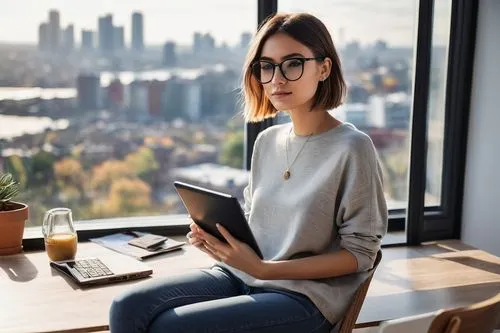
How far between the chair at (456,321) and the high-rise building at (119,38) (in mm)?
1605

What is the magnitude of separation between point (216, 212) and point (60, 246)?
2.48 ft

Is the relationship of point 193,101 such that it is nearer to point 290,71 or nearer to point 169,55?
point 169,55

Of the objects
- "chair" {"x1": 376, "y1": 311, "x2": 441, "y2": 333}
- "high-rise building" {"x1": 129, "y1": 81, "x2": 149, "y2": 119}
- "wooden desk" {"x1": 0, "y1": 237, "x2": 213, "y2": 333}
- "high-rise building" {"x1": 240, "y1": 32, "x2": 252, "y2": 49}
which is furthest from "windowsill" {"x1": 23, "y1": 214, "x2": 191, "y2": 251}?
"chair" {"x1": 376, "y1": 311, "x2": 441, "y2": 333}

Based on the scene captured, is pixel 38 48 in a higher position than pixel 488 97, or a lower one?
higher

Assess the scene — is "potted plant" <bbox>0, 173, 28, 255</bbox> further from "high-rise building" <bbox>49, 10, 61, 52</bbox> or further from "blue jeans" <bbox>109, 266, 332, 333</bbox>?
"blue jeans" <bbox>109, 266, 332, 333</bbox>

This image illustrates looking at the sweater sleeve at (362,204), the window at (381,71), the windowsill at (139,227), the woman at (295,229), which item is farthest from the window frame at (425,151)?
the sweater sleeve at (362,204)

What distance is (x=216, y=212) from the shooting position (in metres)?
1.59

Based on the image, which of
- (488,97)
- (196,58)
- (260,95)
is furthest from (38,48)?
(488,97)

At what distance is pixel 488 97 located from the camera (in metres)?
2.54

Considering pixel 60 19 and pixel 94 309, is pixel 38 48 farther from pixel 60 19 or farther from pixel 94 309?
pixel 94 309

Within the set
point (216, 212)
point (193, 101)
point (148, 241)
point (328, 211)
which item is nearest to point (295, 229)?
point (328, 211)

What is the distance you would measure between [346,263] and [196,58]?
1.21 metres

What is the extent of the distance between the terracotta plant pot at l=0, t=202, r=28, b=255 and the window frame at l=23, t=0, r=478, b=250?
0.27 feet

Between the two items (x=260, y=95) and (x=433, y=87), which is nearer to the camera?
(x=260, y=95)
